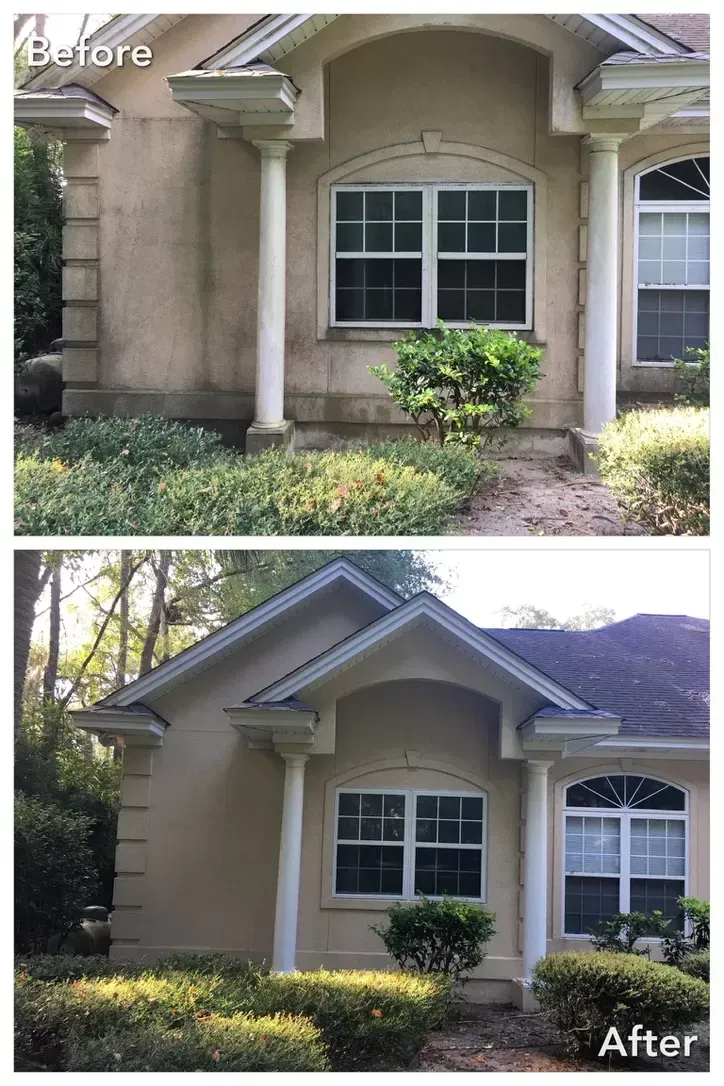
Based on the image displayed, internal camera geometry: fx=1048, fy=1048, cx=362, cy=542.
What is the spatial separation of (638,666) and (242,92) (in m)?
4.70

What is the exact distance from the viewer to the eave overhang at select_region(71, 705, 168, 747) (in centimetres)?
642

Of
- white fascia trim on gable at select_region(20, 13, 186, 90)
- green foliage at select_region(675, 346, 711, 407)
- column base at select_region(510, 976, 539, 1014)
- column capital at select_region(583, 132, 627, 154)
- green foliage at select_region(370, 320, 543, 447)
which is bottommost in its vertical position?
column base at select_region(510, 976, 539, 1014)

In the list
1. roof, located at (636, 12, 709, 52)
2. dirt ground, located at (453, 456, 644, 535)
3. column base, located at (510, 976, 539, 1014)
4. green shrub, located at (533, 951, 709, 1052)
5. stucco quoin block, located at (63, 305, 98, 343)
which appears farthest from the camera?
stucco quoin block, located at (63, 305, 98, 343)

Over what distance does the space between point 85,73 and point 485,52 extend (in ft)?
10.2

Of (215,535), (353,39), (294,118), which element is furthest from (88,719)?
(353,39)

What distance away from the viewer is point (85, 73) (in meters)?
A: 8.16

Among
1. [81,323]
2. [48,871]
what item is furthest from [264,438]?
[48,871]

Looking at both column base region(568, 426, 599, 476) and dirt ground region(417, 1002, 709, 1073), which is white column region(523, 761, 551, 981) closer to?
dirt ground region(417, 1002, 709, 1073)

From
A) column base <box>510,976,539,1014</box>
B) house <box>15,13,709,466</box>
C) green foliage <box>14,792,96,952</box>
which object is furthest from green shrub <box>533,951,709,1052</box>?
house <box>15,13,709,466</box>

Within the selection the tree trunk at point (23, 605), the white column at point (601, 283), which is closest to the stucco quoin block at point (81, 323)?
the tree trunk at point (23, 605)

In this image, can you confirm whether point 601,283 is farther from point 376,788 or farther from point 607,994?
point 607,994

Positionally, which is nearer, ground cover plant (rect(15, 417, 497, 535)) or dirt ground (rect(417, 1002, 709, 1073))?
dirt ground (rect(417, 1002, 709, 1073))

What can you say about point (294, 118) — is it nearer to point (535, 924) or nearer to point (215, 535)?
point (215, 535)

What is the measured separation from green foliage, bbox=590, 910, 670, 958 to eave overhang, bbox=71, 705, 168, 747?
2.91 meters
